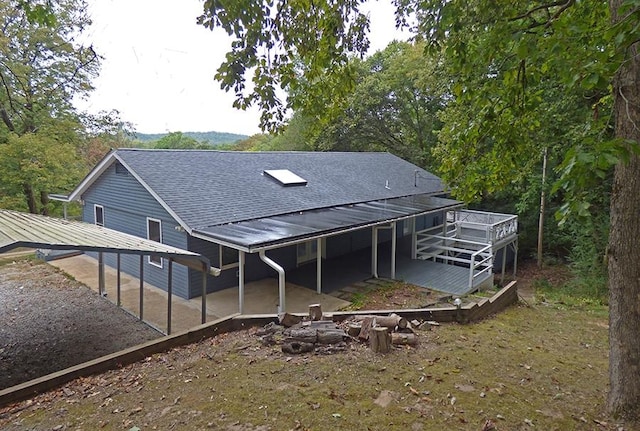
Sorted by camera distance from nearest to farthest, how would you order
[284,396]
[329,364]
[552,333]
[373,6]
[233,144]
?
[284,396] → [329,364] → [373,6] → [552,333] → [233,144]

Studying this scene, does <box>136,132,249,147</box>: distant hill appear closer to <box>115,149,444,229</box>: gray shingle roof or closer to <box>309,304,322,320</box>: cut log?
<box>115,149,444,229</box>: gray shingle roof

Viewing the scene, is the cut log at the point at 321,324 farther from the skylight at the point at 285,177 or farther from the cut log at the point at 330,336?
the skylight at the point at 285,177

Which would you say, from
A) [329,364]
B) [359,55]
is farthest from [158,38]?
[329,364]

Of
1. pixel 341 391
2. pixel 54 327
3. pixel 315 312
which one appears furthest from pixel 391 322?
pixel 54 327

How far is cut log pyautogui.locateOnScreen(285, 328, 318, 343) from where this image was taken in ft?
16.3

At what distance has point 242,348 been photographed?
510 cm

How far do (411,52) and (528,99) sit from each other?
1957 cm

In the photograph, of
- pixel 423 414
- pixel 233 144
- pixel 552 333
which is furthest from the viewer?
pixel 233 144

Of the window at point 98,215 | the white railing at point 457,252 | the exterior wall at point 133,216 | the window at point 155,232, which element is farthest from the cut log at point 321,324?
the window at point 98,215

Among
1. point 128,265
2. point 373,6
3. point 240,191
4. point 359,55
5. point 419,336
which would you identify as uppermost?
point 373,6

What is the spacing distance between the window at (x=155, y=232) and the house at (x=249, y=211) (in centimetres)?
3

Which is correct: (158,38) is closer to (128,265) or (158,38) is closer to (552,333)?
(552,333)

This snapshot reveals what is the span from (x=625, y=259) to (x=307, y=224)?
7.84 metres

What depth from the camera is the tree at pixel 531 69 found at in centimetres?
270
